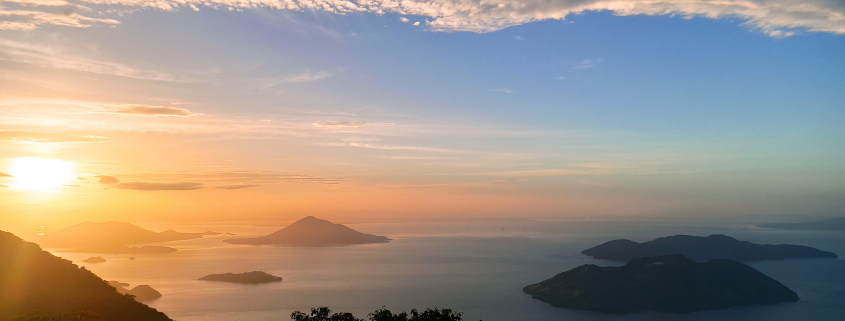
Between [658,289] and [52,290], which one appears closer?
[52,290]

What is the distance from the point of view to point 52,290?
4862cm

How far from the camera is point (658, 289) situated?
18262cm

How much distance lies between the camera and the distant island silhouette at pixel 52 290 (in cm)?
4356

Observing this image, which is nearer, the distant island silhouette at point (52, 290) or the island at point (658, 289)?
the distant island silhouette at point (52, 290)

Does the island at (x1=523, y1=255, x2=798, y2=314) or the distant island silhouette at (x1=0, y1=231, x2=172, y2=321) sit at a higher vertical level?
the distant island silhouette at (x1=0, y1=231, x2=172, y2=321)

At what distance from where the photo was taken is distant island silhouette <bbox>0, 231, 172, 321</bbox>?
43.6 metres

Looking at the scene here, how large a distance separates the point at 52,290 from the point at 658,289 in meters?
196

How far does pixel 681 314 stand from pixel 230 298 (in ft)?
566

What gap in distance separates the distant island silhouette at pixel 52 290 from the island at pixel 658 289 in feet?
516

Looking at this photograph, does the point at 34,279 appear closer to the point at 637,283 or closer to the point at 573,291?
the point at 573,291

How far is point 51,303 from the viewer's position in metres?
45.9

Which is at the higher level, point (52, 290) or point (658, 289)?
point (52, 290)

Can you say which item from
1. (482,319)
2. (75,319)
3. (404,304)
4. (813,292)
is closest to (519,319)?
(482,319)

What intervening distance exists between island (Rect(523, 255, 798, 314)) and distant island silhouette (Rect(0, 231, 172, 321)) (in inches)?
6186
